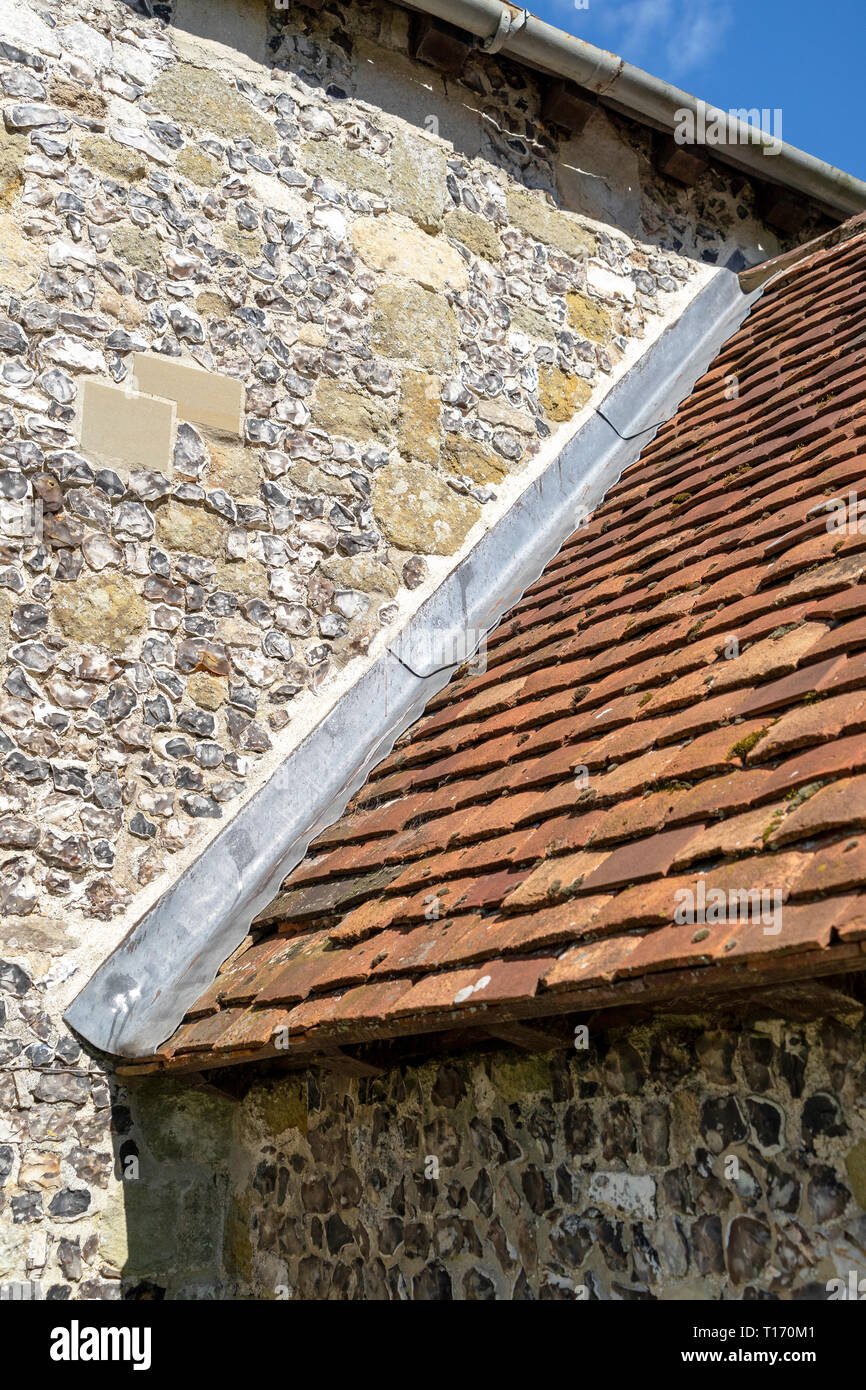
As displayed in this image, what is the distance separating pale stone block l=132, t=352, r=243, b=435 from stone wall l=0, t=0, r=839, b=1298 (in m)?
0.04

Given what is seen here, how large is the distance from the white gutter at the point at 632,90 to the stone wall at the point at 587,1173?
4.18 meters

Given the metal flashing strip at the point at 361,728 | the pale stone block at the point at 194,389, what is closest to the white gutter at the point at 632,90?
the metal flashing strip at the point at 361,728

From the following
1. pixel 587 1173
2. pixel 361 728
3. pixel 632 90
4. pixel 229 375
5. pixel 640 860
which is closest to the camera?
pixel 640 860

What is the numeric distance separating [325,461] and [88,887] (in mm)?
1849

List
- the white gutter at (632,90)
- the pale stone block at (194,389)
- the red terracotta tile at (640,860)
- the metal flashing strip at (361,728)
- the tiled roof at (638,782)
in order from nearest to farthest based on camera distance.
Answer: the tiled roof at (638,782) < the red terracotta tile at (640,860) < the metal flashing strip at (361,728) < the pale stone block at (194,389) < the white gutter at (632,90)

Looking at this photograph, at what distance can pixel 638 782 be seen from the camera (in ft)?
8.71

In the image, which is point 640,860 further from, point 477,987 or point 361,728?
point 361,728

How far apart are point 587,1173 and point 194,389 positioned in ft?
9.96

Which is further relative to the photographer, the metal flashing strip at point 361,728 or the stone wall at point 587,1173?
the metal flashing strip at point 361,728

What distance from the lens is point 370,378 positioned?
478cm

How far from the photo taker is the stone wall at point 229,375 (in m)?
3.70

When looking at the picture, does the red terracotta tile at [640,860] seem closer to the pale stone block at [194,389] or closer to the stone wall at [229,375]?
the stone wall at [229,375]

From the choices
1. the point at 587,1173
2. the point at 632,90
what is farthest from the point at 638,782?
the point at 632,90

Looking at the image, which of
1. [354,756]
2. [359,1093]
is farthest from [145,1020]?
[354,756]
